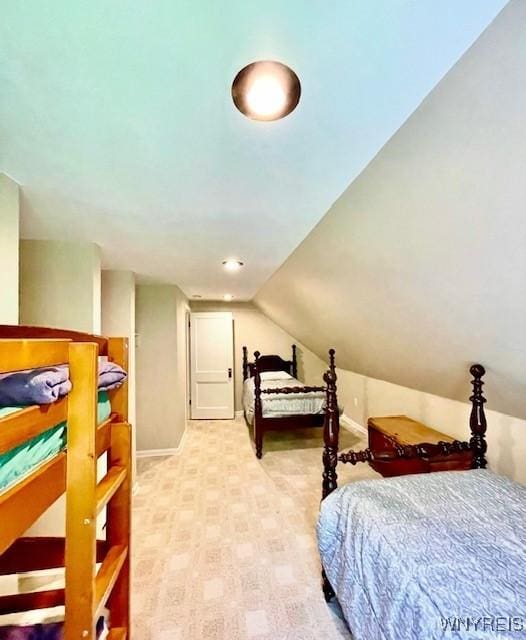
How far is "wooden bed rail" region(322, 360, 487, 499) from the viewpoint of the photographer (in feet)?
6.23

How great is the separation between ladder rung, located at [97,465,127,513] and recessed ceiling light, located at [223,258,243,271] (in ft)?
6.61

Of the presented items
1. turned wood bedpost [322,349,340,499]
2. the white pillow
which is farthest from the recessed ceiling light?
the white pillow

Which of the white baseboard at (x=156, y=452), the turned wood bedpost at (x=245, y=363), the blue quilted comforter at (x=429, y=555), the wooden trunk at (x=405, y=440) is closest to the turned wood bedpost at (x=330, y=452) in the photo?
the blue quilted comforter at (x=429, y=555)

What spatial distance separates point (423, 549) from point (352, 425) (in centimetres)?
395

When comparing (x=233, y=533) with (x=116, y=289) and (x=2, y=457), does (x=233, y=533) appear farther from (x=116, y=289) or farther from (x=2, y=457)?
(x=116, y=289)

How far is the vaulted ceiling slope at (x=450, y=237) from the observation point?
937 millimetres

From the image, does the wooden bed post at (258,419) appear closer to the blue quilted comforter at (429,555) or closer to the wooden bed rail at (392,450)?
the wooden bed rail at (392,450)

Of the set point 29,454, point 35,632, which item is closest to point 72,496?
point 29,454

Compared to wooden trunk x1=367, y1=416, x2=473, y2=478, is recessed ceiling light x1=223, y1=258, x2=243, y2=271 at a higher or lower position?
higher

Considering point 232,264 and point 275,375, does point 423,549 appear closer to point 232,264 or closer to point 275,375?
point 232,264

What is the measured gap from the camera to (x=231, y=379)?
5.89 m

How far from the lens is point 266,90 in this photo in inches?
36.8

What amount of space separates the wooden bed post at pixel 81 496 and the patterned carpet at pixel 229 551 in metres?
1.09

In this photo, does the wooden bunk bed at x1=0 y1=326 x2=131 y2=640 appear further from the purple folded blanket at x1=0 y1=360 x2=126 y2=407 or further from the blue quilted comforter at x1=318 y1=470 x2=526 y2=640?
the blue quilted comforter at x1=318 y1=470 x2=526 y2=640
